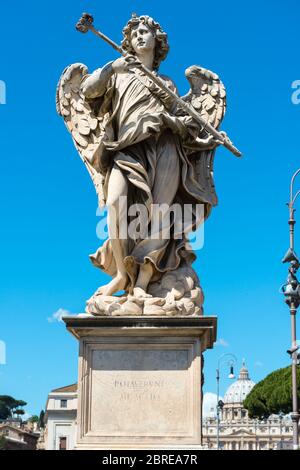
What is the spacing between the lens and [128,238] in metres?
11.3

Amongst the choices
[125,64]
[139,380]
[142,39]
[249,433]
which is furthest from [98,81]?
[249,433]

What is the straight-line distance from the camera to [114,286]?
1118 cm

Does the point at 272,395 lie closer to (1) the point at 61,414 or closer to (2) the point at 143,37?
(1) the point at 61,414

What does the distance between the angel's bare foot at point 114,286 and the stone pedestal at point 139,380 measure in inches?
18.9

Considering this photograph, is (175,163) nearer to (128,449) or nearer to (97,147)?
(97,147)

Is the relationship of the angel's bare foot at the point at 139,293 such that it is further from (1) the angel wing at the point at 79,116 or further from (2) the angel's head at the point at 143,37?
(2) the angel's head at the point at 143,37

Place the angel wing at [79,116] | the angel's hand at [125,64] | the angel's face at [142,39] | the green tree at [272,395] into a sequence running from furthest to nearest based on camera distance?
the green tree at [272,395] < the angel wing at [79,116] < the angel's face at [142,39] < the angel's hand at [125,64]

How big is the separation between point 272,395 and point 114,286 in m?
75.3

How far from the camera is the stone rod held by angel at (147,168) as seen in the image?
1113 cm

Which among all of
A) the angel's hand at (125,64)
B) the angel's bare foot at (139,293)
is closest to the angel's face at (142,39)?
the angel's hand at (125,64)

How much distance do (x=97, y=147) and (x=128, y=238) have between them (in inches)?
50.0

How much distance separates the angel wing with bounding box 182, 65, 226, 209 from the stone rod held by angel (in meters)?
0.02

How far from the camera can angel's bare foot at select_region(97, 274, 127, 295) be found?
11180 mm

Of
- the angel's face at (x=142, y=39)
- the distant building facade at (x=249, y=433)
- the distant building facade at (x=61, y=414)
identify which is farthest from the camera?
the distant building facade at (x=249, y=433)
